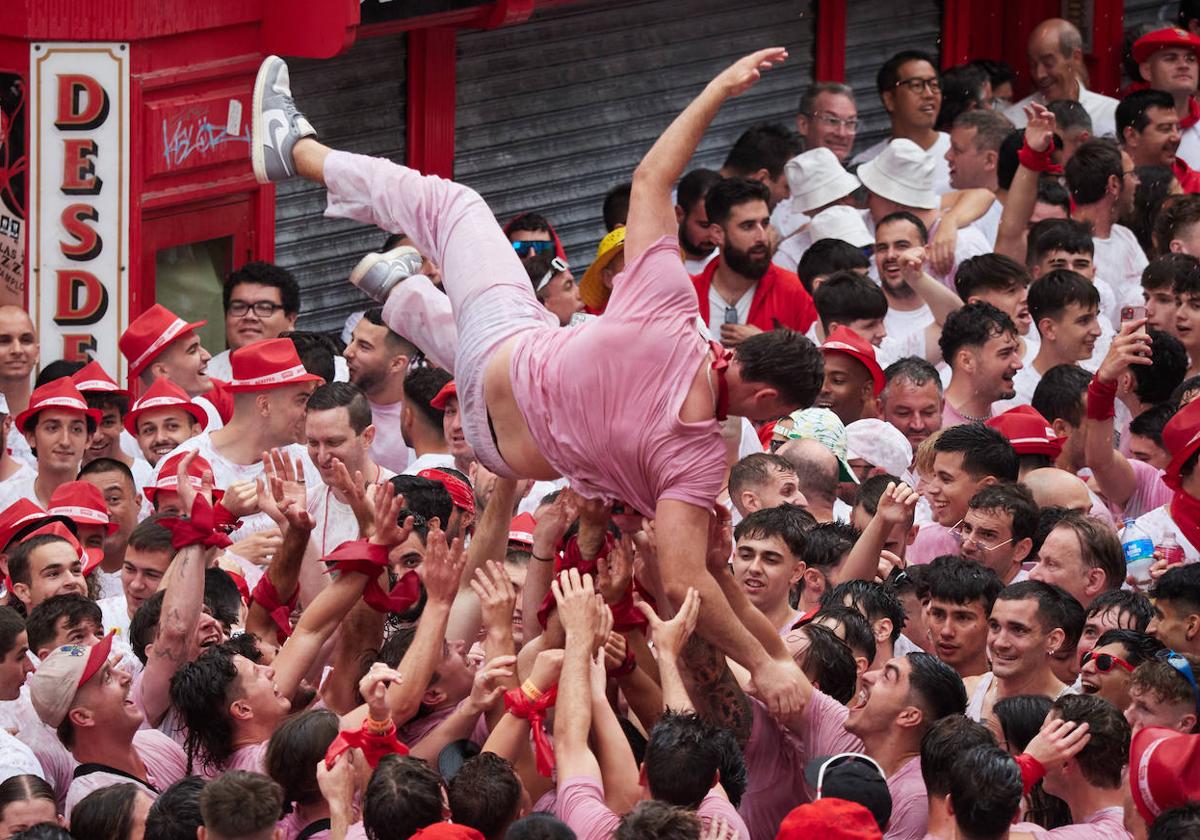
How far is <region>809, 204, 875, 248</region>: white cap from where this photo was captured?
38.2 feet

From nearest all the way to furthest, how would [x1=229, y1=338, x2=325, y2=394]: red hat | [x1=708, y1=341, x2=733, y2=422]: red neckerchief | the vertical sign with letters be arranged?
[x1=708, y1=341, x2=733, y2=422]: red neckerchief
[x1=229, y1=338, x2=325, y2=394]: red hat
the vertical sign with letters

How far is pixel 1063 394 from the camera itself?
8984mm

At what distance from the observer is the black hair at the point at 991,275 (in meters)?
10.3

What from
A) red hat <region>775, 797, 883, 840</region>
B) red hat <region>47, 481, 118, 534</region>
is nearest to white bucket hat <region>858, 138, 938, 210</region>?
red hat <region>47, 481, 118, 534</region>

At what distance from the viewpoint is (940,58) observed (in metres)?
15.5

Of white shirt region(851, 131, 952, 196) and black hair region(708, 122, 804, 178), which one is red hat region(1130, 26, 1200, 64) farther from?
black hair region(708, 122, 804, 178)

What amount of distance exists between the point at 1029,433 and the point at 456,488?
238 centimetres

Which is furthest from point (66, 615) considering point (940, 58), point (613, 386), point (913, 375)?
point (940, 58)

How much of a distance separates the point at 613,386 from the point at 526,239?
177 inches

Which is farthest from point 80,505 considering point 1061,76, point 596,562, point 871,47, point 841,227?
point 871,47

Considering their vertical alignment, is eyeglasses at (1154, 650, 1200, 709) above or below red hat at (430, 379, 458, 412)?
above

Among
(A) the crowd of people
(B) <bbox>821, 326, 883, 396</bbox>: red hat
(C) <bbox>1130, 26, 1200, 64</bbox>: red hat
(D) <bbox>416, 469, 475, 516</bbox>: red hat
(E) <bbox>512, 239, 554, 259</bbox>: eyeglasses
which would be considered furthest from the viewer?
(C) <bbox>1130, 26, 1200, 64</bbox>: red hat

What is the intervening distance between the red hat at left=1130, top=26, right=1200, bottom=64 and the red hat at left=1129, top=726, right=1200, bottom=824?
8643 millimetres

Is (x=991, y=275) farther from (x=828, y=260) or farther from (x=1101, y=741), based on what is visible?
(x=1101, y=741)
